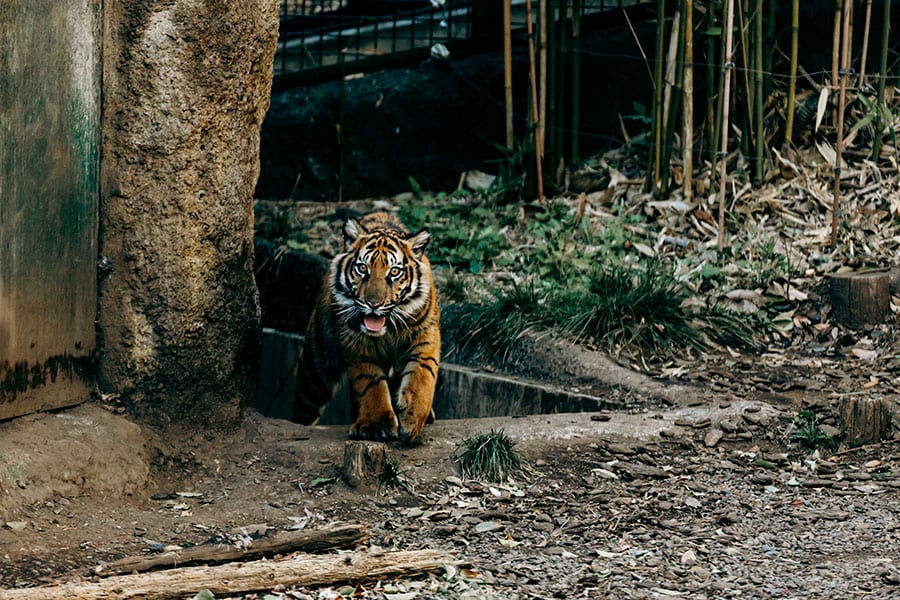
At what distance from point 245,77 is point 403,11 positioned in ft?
13.5

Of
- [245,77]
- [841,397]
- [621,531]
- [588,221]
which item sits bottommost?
[621,531]

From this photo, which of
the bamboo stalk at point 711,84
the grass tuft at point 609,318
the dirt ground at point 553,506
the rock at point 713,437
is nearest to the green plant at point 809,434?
the dirt ground at point 553,506

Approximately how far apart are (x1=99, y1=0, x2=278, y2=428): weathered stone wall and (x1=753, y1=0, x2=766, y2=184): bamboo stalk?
3.20 metres

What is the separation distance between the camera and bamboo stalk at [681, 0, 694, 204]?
6.67 meters

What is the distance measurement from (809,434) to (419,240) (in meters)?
1.76

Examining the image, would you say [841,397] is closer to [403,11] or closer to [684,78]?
[684,78]

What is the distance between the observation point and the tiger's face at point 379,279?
4734 mm

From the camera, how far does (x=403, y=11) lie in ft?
27.6

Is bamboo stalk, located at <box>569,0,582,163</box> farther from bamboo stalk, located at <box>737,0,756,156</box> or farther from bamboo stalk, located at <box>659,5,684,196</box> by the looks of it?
bamboo stalk, located at <box>737,0,756,156</box>

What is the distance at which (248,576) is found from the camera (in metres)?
3.25

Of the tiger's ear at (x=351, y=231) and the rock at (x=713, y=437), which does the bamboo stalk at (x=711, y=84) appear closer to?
the rock at (x=713, y=437)

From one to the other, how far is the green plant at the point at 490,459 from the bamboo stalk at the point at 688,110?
3056mm

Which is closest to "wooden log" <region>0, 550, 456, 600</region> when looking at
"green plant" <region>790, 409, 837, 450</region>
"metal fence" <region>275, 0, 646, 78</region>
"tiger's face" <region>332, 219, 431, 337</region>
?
"tiger's face" <region>332, 219, 431, 337</region>

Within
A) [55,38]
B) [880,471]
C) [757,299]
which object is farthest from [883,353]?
[55,38]
